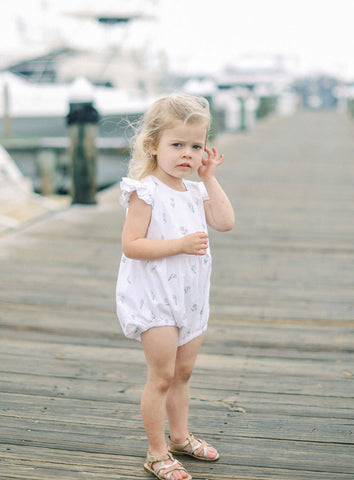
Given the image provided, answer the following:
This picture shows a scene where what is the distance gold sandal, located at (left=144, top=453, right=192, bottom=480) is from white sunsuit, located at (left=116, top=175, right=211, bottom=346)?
15.2 inches

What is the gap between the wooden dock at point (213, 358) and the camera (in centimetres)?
239

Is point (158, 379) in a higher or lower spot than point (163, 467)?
higher

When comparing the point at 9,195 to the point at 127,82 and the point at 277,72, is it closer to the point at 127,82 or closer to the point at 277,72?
the point at 127,82

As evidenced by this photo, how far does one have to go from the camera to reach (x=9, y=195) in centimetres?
1245

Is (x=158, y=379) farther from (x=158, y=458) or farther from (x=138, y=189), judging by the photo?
(x=138, y=189)

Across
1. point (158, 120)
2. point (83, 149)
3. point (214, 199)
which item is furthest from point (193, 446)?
point (83, 149)

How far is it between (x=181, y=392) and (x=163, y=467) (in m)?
0.26

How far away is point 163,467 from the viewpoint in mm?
2225

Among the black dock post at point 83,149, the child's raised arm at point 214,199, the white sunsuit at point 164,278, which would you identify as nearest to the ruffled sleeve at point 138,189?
the white sunsuit at point 164,278

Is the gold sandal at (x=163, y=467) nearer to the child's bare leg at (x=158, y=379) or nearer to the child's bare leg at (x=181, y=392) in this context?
the child's bare leg at (x=158, y=379)

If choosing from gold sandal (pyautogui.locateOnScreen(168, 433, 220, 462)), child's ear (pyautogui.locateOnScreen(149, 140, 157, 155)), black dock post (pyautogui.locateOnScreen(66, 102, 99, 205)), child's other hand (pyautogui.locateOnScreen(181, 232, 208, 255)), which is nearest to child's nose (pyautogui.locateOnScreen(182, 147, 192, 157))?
child's ear (pyautogui.locateOnScreen(149, 140, 157, 155))

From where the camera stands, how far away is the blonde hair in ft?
7.14

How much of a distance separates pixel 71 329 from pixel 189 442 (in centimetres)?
146

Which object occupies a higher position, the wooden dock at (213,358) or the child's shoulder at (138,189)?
the child's shoulder at (138,189)
